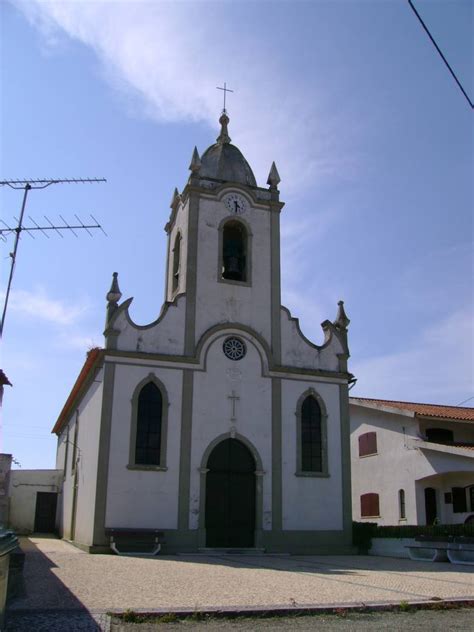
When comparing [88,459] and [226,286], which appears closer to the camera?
[88,459]

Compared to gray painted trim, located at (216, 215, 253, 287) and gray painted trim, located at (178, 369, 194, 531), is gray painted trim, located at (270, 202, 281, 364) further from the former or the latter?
gray painted trim, located at (178, 369, 194, 531)

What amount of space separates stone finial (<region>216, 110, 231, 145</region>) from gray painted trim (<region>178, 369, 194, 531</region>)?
1065 centimetres

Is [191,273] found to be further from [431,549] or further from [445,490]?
[445,490]

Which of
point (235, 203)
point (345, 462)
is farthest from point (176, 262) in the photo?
point (345, 462)

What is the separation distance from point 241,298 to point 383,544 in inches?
390

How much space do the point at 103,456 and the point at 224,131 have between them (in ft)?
49.0

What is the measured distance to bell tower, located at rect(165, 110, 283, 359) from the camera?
23.9m

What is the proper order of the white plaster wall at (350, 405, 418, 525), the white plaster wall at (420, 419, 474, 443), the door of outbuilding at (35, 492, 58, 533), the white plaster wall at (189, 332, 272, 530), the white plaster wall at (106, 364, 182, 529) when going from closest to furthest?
the white plaster wall at (106, 364, 182, 529), the white plaster wall at (189, 332, 272, 530), the white plaster wall at (350, 405, 418, 525), the white plaster wall at (420, 419, 474, 443), the door of outbuilding at (35, 492, 58, 533)

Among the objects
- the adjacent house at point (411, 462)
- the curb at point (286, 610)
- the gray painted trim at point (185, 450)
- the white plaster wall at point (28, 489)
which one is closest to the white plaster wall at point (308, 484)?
the gray painted trim at point (185, 450)

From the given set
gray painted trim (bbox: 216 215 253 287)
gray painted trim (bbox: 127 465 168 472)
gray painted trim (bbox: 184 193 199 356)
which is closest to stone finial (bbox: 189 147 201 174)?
gray painted trim (bbox: 184 193 199 356)

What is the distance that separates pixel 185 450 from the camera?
2161 cm

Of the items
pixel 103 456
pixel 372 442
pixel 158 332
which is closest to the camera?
pixel 103 456

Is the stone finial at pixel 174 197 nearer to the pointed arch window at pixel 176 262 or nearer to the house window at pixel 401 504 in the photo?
the pointed arch window at pixel 176 262

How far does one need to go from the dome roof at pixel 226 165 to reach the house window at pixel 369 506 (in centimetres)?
1575
